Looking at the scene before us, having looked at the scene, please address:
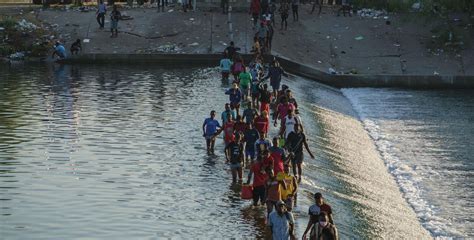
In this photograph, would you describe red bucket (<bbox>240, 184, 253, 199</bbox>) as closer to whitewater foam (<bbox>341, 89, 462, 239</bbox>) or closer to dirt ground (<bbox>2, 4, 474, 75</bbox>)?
whitewater foam (<bbox>341, 89, 462, 239</bbox>)

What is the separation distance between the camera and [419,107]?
47.3m

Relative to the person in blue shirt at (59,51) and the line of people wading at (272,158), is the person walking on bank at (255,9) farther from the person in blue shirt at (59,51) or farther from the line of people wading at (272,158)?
the line of people wading at (272,158)

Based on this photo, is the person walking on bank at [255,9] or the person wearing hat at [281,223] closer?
the person wearing hat at [281,223]

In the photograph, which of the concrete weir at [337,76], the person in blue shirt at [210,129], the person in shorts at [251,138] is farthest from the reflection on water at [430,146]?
the person in blue shirt at [210,129]

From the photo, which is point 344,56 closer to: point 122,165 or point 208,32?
point 208,32

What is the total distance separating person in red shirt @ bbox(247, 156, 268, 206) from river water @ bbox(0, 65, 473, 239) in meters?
0.42

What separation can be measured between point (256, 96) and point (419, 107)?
43.5 feet

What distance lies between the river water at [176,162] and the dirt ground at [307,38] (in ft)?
21.9

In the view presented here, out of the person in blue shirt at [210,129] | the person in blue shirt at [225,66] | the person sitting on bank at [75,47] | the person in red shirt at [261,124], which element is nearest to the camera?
the person in red shirt at [261,124]

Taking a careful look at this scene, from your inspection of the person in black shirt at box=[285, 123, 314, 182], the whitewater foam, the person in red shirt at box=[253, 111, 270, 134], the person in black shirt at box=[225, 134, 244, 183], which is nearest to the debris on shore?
the whitewater foam

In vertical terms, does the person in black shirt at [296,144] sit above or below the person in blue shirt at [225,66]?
above

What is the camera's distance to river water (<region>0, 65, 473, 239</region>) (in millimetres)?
22609

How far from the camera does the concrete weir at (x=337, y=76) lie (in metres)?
52.5

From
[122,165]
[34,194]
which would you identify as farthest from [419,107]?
[34,194]
